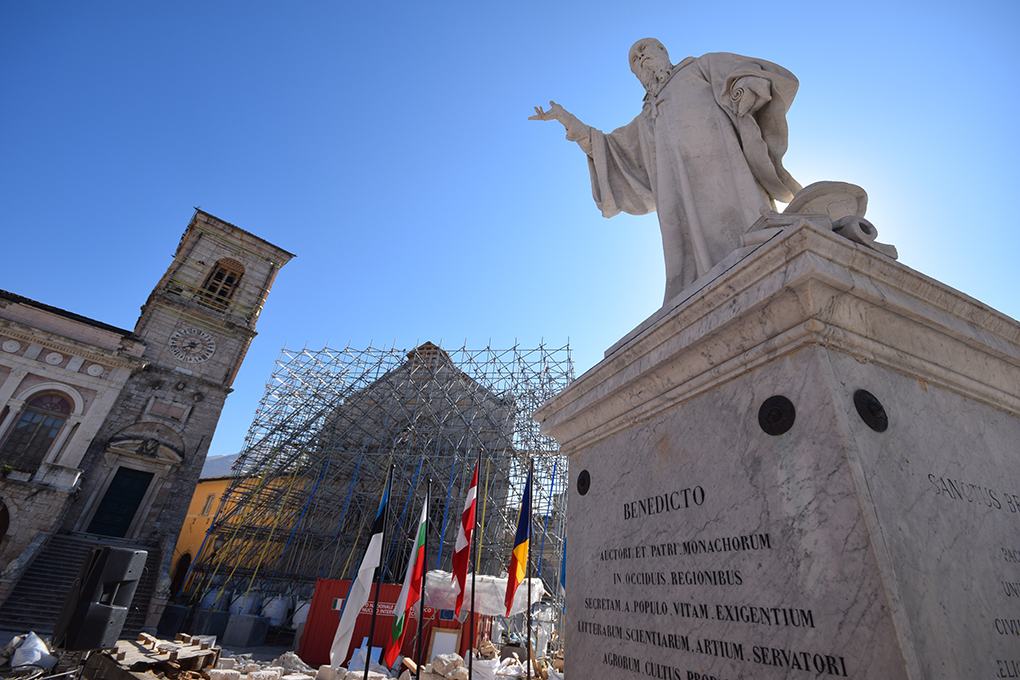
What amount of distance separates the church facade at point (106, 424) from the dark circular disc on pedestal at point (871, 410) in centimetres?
1728

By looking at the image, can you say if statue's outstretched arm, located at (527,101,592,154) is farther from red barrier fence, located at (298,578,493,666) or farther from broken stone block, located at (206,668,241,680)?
red barrier fence, located at (298,578,493,666)

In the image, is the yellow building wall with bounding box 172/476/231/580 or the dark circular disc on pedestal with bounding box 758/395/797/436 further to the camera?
the yellow building wall with bounding box 172/476/231/580

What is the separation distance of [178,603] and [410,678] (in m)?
11.5

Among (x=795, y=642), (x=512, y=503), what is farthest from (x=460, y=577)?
A: (x=512, y=503)

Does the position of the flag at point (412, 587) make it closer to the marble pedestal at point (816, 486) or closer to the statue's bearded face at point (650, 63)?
the marble pedestal at point (816, 486)

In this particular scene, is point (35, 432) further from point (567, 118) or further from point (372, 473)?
point (567, 118)

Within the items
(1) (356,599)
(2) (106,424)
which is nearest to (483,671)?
(1) (356,599)

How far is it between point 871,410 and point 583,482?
1.35 m

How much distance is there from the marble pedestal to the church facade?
1654cm

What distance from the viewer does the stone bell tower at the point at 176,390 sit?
1691cm

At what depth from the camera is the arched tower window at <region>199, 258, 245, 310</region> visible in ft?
74.3

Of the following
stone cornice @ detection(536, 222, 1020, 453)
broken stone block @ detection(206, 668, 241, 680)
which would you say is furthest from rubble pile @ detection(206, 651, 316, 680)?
stone cornice @ detection(536, 222, 1020, 453)

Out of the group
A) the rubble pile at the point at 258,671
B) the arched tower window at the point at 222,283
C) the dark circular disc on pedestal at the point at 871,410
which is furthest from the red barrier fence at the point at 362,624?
the arched tower window at the point at 222,283

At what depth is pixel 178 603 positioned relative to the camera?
50.6 feet
